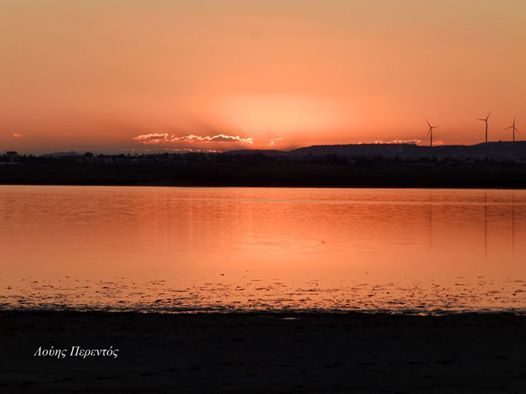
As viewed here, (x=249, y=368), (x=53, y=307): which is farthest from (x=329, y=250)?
(x=249, y=368)

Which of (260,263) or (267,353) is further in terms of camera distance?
(260,263)

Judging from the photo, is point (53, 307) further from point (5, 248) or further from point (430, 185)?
point (430, 185)

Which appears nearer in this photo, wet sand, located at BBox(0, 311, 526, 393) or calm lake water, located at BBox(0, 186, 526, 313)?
wet sand, located at BBox(0, 311, 526, 393)

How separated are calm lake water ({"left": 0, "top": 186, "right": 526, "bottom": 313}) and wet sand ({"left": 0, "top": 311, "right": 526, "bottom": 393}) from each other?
2656mm

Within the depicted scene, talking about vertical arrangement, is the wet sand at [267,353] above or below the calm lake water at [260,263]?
above

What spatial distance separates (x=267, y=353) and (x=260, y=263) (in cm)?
1710

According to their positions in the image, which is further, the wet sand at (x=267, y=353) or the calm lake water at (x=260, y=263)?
the calm lake water at (x=260, y=263)

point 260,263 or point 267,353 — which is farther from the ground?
point 267,353

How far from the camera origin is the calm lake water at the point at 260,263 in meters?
22.8

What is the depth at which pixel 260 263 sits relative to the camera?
32188mm

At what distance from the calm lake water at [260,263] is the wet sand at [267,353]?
2.66 meters

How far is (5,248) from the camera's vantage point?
1432 inches

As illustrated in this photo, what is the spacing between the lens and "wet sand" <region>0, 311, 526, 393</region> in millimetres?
12695

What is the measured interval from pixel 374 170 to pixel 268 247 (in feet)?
428
